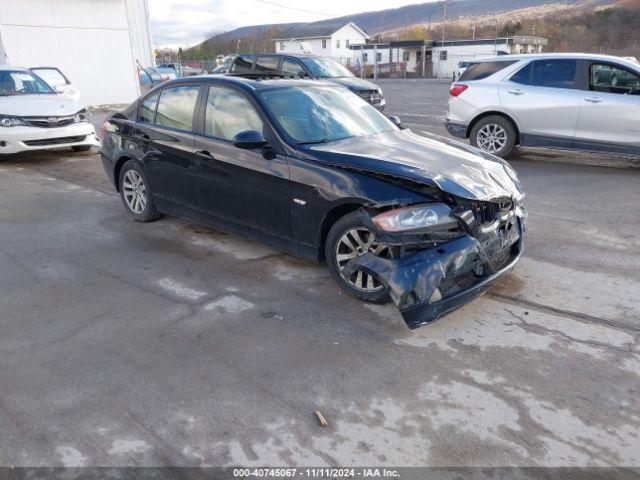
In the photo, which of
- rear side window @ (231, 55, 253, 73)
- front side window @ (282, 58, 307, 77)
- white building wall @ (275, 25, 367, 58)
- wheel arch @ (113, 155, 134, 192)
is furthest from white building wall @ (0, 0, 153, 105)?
white building wall @ (275, 25, 367, 58)

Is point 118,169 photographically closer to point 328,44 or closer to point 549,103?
point 549,103

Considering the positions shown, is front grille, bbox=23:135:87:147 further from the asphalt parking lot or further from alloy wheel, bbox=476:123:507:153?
alloy wheel, bbox=476:123:507:153

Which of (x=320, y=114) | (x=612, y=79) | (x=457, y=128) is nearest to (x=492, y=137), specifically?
(x=457, y=128)

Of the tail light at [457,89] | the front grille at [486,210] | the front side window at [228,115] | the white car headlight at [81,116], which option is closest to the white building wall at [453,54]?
the tail light at [457,89]

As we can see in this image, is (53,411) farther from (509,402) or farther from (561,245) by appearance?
(561,245)

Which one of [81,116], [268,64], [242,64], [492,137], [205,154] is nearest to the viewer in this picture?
[205,154]

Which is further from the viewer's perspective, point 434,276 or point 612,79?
point 612,79

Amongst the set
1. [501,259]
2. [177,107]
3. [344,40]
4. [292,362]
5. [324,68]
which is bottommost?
[292,362]

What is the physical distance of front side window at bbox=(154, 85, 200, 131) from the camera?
530 centimetres

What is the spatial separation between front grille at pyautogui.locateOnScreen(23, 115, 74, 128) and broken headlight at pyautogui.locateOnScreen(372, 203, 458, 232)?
26.7ft

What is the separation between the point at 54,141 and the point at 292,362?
27.3 ft

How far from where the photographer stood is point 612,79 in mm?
8227

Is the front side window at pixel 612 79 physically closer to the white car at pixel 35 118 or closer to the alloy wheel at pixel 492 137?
the alloy wheel at pixel 492 137

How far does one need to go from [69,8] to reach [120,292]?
18606 millimetres
